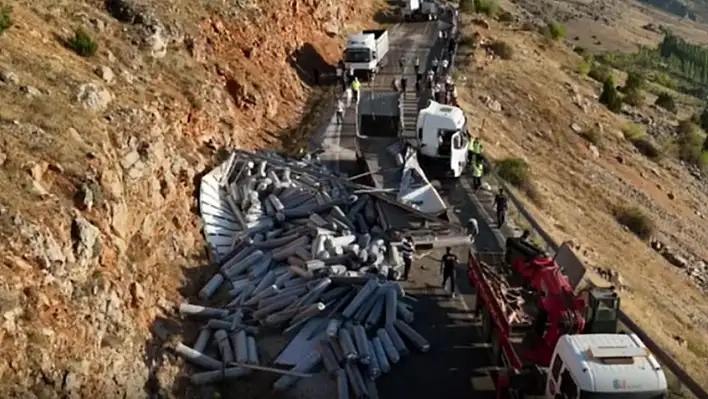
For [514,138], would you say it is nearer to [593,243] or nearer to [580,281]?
[593,243]

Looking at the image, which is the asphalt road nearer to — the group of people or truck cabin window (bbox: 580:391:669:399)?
the group of people

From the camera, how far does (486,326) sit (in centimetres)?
2073

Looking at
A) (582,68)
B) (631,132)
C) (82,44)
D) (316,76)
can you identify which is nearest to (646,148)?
(631,132)

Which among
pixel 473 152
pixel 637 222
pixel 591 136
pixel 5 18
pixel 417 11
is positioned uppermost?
pixel 5 18

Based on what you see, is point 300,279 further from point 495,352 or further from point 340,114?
point 340,114

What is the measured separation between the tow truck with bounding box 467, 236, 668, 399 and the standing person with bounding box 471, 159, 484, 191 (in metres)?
8.26

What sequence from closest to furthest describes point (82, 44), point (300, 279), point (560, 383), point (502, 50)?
point (560, 383) < point (300, 279) < point (82, 44) < point (502, 50)

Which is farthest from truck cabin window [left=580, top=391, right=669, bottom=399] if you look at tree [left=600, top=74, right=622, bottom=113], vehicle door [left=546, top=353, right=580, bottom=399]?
tree [left=600, top=74, right=622, bottom=113]

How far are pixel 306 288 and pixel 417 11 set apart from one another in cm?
4246

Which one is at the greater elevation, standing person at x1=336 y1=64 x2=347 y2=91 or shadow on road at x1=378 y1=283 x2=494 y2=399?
standing person at x1=336 y1=64 x2=347 y2=91

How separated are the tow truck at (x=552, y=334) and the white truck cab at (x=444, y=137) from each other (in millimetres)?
9149

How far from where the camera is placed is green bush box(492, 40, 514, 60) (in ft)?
178

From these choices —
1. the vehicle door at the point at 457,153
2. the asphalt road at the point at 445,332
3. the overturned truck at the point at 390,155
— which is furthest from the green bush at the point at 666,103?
the asphalt road at the point at 445,332

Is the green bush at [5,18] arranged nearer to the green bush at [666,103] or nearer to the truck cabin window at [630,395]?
the truck cabin window at [630,395]
